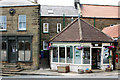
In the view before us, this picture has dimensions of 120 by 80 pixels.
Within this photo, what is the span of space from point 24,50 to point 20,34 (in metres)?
1.68

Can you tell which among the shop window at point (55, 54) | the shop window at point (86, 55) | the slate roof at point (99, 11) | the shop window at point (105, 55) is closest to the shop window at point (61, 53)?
the shop window at point (55, 54)

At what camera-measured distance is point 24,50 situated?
15945mm

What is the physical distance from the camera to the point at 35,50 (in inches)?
618

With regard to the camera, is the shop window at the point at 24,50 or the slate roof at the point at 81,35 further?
the shop window at the point at 24,50

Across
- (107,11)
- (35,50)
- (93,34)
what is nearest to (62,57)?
(35,50)

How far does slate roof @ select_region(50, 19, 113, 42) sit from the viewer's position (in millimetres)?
14837

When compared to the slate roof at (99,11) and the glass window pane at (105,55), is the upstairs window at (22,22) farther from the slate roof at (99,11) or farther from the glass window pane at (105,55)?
the slate roof at (99,11)

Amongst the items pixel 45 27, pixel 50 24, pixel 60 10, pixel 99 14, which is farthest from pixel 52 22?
pixel 99 14

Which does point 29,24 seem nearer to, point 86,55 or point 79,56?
point 79,56

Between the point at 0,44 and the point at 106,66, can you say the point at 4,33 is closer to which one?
the point at 0,44

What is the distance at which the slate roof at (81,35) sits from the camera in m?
14.8

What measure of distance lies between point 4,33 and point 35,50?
3715 mm

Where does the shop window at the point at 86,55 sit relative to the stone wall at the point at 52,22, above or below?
below

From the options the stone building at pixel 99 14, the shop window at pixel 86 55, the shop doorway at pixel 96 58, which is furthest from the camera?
the stone building at pixel 99 14
